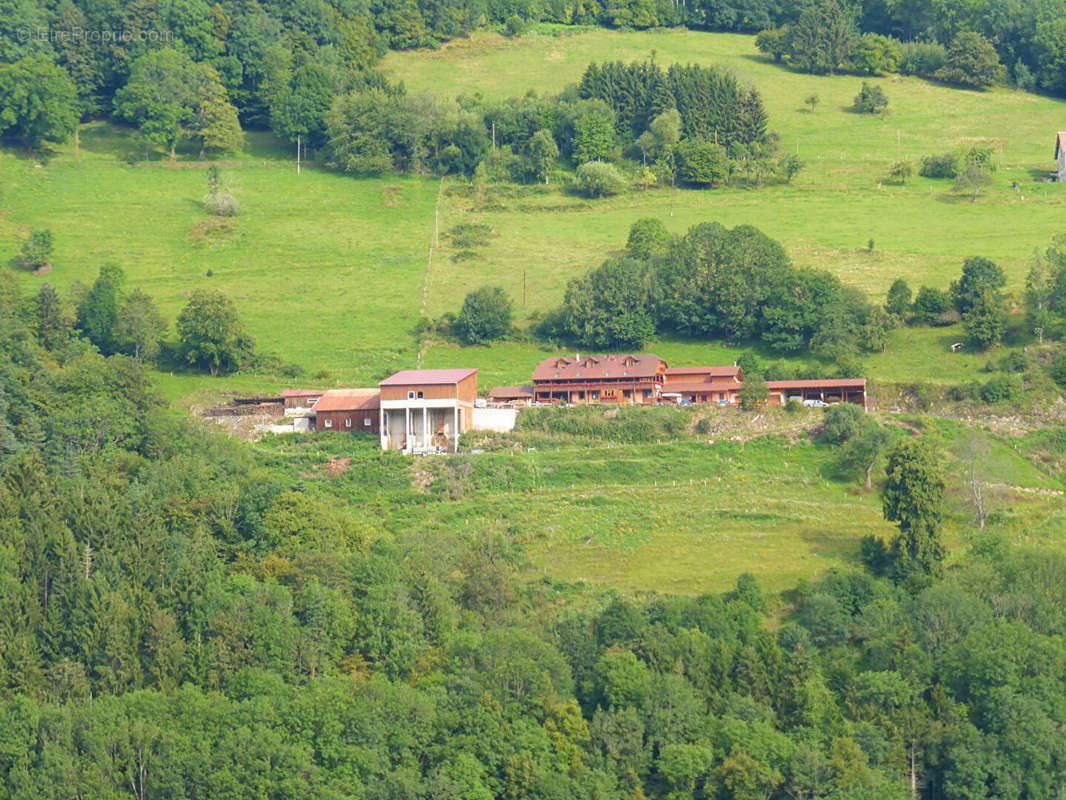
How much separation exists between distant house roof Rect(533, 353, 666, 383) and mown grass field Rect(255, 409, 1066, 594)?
5247mm

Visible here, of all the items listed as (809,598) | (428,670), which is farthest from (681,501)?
(428,670)

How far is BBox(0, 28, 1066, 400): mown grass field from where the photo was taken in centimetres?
10850

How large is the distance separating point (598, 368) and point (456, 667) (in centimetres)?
3190

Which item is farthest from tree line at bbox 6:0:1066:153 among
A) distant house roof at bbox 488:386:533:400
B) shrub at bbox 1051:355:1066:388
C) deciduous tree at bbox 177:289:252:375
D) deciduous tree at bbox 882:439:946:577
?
deciduous tree at bbox 882:439:946:577

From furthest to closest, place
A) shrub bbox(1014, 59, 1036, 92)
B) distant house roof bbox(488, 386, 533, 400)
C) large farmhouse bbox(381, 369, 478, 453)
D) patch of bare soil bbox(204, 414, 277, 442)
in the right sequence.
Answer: shrub bbox(1014, 59, 1036, 92) < distant house roof bbox(488, 386, 533, 400) < patch of bare soil bbox(204, 414, 277, 442) < large farmhouse bbox(381, 369, 478, 453)

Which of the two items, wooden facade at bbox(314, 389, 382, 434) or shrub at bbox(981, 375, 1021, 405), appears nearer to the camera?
shrub at bbox(981, 375, 1021, 405)

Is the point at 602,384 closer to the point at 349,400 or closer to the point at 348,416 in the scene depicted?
the point at 349,400

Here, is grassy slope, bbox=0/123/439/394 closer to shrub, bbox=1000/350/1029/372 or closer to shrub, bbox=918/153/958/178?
shrub, bbox=1000/350/1029/372

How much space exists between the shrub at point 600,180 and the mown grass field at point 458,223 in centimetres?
151

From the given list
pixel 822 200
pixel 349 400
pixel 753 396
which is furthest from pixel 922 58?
pixel 349 400

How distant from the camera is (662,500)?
283ft

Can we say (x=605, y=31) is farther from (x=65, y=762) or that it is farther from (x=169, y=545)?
(x=65, y=762)

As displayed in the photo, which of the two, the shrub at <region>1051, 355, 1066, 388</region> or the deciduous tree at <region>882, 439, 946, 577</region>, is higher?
the shrub at <region>1051, 355, 1066, 388</region>

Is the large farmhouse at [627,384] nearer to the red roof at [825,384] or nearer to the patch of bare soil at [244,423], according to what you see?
the red roof at [825,384]
